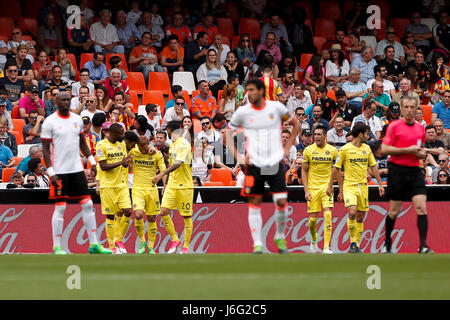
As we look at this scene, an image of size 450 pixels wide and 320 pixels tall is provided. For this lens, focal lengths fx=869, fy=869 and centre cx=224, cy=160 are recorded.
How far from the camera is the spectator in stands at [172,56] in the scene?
23984 millimetres

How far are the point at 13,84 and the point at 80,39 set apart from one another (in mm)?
2904

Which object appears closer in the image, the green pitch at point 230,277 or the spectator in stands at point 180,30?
the green pitch at point 230,277

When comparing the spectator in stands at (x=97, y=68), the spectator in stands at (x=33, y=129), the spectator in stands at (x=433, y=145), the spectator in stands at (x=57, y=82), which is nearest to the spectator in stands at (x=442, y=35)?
the spectator in stands at (x=433, y=145)

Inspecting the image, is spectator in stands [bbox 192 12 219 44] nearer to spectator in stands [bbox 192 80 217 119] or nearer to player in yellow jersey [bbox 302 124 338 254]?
spectator in stands [bbox 192 80 217 119]

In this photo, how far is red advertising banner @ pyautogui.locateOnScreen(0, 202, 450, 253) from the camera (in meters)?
17.8

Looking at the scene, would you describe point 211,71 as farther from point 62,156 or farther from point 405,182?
point 405,182

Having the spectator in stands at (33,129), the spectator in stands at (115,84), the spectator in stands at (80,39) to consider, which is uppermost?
the spectator in stands at (80,39)

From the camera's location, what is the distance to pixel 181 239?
60.4 ft

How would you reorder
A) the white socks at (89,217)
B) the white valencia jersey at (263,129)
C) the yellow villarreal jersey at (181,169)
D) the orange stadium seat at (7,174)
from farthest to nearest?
the orange stadium seat at (7,174), the yellow villarreal jersey at (181,169), the white socks at (89,217), the white valencia jersey at (263,129)

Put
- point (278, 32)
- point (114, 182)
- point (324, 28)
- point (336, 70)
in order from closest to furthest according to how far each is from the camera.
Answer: point (114, 182) → point (336, 70) → point (278, 32) → point (324, 28)

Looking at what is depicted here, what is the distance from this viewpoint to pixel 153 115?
20.9 m

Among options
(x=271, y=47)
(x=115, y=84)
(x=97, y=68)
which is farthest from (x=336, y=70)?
(x=97, y=68)

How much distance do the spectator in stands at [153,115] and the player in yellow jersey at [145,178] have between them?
12.9 feet

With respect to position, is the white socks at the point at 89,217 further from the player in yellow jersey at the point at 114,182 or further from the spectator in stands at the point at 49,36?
the spectator in stands at the point at 49,36
